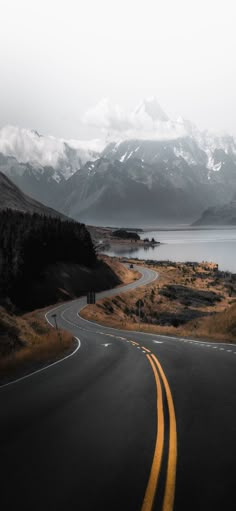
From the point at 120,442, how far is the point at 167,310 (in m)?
70.8

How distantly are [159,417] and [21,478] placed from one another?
3942 millimetres

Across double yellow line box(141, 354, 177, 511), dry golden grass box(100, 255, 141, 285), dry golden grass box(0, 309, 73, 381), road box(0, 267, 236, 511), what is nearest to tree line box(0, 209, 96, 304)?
dry golden grass box(100, 255, 141, 285)

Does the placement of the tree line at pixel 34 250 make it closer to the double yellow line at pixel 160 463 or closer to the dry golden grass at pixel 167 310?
the dry golden grass at pixel 167 310

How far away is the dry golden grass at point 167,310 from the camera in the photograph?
117 feet

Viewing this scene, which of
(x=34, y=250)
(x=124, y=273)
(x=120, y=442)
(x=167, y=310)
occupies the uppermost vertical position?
(x=34, y=250)

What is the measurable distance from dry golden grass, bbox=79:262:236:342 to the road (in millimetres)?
18079

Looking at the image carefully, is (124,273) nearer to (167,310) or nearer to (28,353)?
(167,310)

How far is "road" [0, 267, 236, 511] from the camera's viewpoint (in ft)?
19.8

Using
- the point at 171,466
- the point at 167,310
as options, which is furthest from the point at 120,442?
the point at 167,310

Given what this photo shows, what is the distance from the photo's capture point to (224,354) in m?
20.9

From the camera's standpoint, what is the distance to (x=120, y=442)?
318 inches

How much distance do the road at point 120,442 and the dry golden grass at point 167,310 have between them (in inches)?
712

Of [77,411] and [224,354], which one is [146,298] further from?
[77,411]

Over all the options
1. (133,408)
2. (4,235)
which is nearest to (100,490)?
(133,408)
